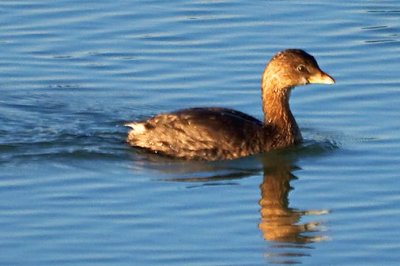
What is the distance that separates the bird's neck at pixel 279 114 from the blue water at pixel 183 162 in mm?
204

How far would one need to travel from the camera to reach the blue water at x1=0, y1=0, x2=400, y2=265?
577 inches

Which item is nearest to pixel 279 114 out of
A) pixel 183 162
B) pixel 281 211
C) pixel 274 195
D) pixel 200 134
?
pixel 200 134

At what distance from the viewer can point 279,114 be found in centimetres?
1862

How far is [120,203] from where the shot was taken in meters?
15.7

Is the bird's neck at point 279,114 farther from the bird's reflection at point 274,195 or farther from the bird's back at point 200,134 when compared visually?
the bird's back at point 200,134

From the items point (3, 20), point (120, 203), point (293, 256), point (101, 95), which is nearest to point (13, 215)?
point (120, 203)

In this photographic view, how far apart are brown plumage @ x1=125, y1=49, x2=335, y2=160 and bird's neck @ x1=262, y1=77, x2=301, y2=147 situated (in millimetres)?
11

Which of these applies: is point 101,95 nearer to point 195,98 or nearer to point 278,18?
point 195,98

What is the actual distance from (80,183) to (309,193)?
2.18 m

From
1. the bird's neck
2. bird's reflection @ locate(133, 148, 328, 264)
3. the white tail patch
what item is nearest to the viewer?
bird's reflection @ locate(133, 148, 328, 264)

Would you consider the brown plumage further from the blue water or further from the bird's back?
the blue water

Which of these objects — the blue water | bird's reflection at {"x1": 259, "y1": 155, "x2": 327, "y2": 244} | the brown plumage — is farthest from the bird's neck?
bird's reflection at {"x1": 259, "y1": 155, "x2": 327, "y2": 244}

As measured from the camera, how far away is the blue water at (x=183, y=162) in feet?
48.1

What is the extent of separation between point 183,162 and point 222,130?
55cm
